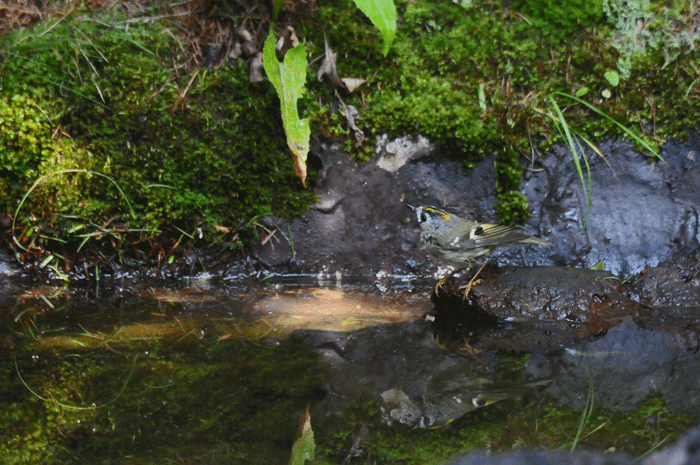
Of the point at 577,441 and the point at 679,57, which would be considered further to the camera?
the point at 679,57

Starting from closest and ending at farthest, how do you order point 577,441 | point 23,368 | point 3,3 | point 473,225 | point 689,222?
point 577,441
point 23,368
point 473,225
point 689,222
point 3,3

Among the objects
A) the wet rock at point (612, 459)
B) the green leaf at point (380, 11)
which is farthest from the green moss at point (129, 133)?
the wet rock at point (612, 459)

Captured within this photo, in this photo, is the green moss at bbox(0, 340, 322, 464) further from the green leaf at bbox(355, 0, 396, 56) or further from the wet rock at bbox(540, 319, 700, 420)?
the green leaf at bbox(355, 0, 396, 56)

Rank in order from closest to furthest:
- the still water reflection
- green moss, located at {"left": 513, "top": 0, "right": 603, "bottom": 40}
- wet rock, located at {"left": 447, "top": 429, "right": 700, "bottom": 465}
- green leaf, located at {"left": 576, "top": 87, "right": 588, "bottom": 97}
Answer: wet rock, located at {"left": 447, "top": 429, "right": 700, "bottom": 465} → the still water reflection → green leaf, located at {"left": 576, "top": 87, "right": 588, "bottom": 97} → green moss, located at {"left": 513, "top": 0, "right": 603, "bottom": 40}

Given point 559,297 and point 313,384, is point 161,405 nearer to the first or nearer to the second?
point 313,384

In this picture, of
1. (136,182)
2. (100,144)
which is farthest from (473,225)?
(100,144)

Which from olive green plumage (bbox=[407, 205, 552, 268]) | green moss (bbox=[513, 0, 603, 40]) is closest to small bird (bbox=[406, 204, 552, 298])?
olive green plumage (bbox=[407, 205, 552, 268])

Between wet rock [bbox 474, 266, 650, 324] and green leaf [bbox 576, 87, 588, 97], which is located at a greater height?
green leaf [bbox 576, 87, 588, 97]

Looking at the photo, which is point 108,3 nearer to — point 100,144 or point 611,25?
point 100,144
